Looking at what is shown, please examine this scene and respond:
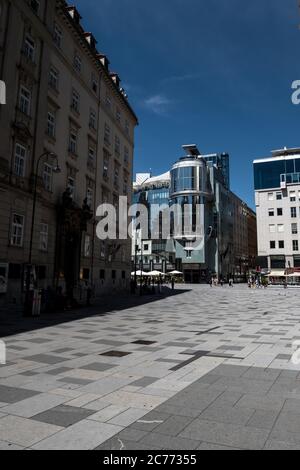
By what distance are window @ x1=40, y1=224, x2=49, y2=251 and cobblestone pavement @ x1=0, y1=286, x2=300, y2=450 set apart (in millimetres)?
15961

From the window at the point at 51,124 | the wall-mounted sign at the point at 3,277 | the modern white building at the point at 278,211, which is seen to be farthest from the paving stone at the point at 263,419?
the modern white building at the point at 278,211

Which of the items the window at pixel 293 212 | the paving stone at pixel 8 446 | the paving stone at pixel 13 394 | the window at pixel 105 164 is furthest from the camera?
the window at pixel 293 212

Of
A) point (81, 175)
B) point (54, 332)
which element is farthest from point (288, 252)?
point (54, 332)

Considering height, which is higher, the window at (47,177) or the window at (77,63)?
the window at (77,63)

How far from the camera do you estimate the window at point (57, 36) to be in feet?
99.2

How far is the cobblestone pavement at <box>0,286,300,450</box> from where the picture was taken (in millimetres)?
4547

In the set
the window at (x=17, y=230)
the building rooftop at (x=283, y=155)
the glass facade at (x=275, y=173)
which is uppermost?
the building rooftop at (x=283, y=155)

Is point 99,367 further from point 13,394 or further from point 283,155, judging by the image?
point 283,155

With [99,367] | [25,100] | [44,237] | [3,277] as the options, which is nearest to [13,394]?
[99,367]

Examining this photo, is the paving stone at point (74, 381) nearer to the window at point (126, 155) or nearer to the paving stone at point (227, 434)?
the paving stone at point (227, 434)

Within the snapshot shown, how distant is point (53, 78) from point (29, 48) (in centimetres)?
358

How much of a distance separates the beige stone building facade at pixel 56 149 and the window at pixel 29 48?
0.20 feet

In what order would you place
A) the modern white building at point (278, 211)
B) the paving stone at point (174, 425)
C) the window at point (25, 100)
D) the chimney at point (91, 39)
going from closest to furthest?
the paving stone at point (174, 425) → the window at point (25, 100) → the chimney at point (91, 39) → the modern white building at point (278, 211)

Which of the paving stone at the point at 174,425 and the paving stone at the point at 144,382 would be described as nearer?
the paving stone at the point at 174,425
